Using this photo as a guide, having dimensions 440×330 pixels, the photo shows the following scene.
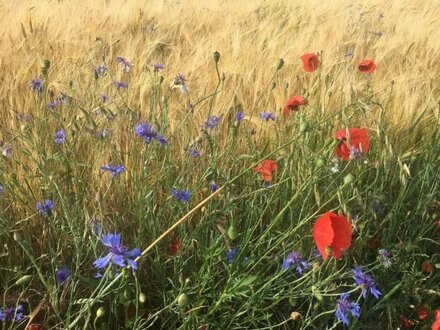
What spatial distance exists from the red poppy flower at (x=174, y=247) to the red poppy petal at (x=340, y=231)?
0.39 metres

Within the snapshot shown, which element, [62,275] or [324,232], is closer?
[324,232]

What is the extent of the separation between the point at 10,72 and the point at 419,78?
1.37 metres

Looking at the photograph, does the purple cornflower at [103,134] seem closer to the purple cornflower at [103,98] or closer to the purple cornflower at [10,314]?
the purple cornflower at [103,98]

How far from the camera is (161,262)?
134cm

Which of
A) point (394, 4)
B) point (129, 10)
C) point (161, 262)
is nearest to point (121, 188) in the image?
point (161, 262)

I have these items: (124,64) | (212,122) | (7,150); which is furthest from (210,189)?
(124,64)

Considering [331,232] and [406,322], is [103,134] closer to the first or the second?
[331,232]

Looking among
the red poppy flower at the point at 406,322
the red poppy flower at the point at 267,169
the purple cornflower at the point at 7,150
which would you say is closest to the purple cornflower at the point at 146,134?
the red poppy flower at the point at 267,169

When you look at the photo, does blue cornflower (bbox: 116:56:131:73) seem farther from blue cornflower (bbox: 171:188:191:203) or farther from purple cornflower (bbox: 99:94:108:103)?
blue cornflower (bbox: 171:188:191:203)

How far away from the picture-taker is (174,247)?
1306mm

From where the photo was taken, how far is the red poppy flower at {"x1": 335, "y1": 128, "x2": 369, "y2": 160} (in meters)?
1.19

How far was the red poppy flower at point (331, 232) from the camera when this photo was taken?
39.4 inches

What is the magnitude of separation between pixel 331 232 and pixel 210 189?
0.45 m

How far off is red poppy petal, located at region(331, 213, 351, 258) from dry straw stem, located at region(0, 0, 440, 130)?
53cm
